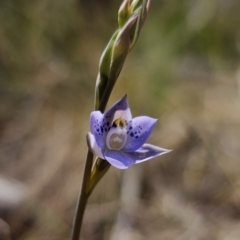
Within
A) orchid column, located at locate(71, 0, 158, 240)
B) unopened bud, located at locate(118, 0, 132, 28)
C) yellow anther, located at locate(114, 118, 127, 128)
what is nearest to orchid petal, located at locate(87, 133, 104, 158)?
orchid column, located at locate(71, 0, 158, 240)

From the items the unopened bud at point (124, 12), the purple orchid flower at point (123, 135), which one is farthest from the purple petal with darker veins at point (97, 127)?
the unopened bud at point (124, 12)

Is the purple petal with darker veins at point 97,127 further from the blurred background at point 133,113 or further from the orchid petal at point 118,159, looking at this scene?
the blurred background at point 133,113

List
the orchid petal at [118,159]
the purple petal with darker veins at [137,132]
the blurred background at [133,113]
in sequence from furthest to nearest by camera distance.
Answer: the blurred background at [133,113]
the purple petal with darker veins at [137,132]
the orchid petal at [118,159]

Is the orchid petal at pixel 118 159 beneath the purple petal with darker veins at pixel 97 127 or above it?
beneath

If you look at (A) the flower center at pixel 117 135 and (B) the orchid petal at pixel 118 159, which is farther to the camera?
(A) the flower center at pixel 117 135

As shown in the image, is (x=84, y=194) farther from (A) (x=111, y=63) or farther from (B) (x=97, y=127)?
(A) (x=111, y=63)

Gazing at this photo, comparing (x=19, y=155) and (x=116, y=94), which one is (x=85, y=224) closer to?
(x=19, y=155)

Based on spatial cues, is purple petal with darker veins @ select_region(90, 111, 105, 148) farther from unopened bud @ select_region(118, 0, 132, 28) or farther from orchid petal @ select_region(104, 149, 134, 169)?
unopened bud @ select_region(118, 0, 132, 28)
